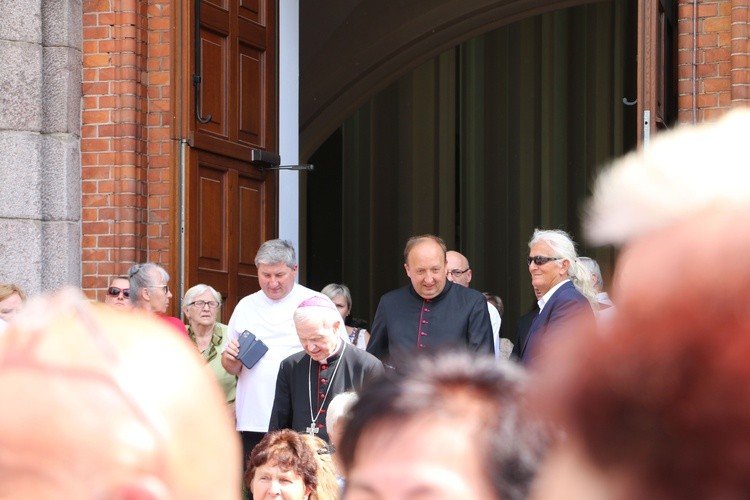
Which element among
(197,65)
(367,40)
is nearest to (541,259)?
(197,65)

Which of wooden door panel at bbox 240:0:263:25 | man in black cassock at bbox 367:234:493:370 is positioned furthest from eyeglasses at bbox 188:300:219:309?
wooden door panel at bbox 240:0:263:25

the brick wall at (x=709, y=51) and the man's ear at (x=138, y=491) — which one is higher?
the brick wall at (x=709, y=51)

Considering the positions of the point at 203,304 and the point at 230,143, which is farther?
the point at 230,143

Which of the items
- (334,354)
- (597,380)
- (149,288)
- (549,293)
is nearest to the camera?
(597,380)

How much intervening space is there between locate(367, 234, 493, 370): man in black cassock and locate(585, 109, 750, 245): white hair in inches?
234

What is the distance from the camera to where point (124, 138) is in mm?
8070

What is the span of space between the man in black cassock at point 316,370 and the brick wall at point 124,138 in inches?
92.0

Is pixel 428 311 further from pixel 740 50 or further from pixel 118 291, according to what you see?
pixel 740 50

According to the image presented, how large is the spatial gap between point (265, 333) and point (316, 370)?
920 mm

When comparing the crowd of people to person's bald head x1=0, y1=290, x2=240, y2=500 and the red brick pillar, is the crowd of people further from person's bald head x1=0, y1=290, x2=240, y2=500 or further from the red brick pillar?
the red brick pillar

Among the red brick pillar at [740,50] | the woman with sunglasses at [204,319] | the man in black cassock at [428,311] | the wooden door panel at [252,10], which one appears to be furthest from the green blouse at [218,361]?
the red brick pillar at [740,50]

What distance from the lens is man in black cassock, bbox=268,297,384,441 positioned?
18.8 ft

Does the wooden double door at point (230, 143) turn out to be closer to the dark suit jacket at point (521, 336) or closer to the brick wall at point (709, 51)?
the dark suit jacket at point (521, 336)

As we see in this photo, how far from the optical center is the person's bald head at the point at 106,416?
0.56 metres
